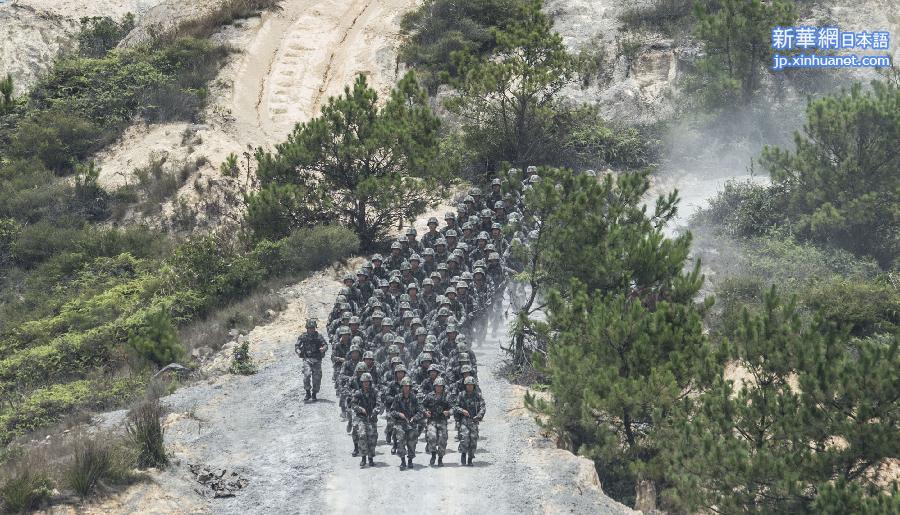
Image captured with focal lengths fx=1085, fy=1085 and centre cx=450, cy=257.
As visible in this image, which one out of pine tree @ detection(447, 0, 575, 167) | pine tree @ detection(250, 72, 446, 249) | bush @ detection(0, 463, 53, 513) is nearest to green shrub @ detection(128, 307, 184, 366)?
pine tree @ detection(250, 72, 446, 249)

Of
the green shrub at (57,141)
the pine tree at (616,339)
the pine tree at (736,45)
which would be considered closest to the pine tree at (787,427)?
the pine tree at (616,339)

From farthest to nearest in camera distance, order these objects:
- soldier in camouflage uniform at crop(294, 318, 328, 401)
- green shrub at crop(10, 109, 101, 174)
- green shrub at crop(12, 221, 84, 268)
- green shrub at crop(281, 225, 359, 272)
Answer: green shrub at crop(10, 109, 101, 174) < green shrub at crop(12, 221, 84, 268) < green shrub at crop(281, 225, 359, 272) < soldier in camouflage uniform at crop(294, 318, 328, 401)

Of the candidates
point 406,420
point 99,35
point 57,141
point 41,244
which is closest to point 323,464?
point 406,420

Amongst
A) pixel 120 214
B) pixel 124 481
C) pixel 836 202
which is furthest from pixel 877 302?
pixel 120 214

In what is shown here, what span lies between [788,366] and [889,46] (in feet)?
104

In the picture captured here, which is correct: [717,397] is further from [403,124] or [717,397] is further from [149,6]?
[149,6]

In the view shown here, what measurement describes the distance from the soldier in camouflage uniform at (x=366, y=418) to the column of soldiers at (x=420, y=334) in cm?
2

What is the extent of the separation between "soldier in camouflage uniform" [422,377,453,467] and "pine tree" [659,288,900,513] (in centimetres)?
371

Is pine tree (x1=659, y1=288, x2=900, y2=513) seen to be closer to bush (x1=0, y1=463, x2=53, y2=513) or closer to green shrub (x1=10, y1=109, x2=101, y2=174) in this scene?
bush (x1=0, y1=463, x2=53, y2=513)

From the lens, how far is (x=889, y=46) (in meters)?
44.3

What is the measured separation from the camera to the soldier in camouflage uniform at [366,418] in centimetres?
1845

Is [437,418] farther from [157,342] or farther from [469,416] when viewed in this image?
[157,342]

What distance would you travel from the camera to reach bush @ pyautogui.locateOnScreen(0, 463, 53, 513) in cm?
1491

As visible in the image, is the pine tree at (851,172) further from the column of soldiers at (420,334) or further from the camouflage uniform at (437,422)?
the camouflage uniform at (437,422)
